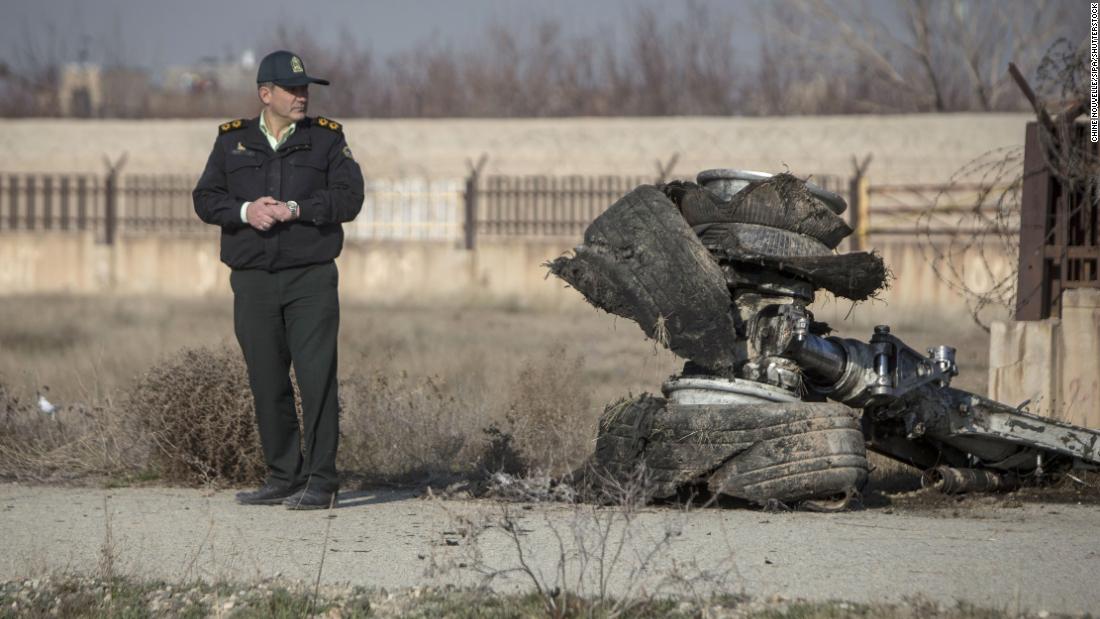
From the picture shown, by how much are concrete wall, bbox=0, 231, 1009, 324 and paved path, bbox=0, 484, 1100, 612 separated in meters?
21.0

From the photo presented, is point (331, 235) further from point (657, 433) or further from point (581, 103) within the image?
point (581, 103)

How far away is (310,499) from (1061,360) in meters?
4.46

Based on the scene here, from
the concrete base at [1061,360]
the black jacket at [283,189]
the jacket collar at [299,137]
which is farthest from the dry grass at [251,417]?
the concrete base at [1061,360]

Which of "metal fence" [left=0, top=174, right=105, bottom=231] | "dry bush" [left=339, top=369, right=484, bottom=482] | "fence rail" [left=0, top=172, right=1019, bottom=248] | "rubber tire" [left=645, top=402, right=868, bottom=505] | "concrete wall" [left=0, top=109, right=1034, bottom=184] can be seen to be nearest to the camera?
"rubber tire" [left=645, top=402, right=868, bottom=505]

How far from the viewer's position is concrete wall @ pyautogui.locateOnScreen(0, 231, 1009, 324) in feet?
95.5

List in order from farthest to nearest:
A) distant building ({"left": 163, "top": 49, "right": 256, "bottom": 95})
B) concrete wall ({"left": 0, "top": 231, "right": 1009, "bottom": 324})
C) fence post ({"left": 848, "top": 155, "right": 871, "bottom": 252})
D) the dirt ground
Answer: distant building ({"left": 163, "top": 49, "right": 256, "bottom": 95}) → fence post ({"left": 848, "top": 155, "right": 871, "bottom": 252}) → concrete wall ({"left": 0, "top": 231, "right": 1009, "bottom": 324}) → the dirt ground

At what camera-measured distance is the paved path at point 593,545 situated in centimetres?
538

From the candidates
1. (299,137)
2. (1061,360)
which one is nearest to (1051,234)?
(1061,360)

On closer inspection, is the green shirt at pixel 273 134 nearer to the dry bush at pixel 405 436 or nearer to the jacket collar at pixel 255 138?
the jacket collar at pixel 255 138

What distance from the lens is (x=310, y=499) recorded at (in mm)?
7176

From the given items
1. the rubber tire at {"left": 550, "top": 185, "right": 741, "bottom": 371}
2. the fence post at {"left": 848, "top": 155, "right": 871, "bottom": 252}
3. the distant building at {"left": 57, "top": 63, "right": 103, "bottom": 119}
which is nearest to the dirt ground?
the rubber tire at {"left": 550, "top": 185, "right": 741, "bottom": 371}

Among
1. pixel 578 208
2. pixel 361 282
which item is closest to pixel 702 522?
pixel 361 282

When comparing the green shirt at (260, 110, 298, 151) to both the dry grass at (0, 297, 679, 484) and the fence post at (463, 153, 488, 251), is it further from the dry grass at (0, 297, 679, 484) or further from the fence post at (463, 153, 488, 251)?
the fence post at (463, 153, 488, 251)

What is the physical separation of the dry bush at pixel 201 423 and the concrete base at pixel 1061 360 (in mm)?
4352
